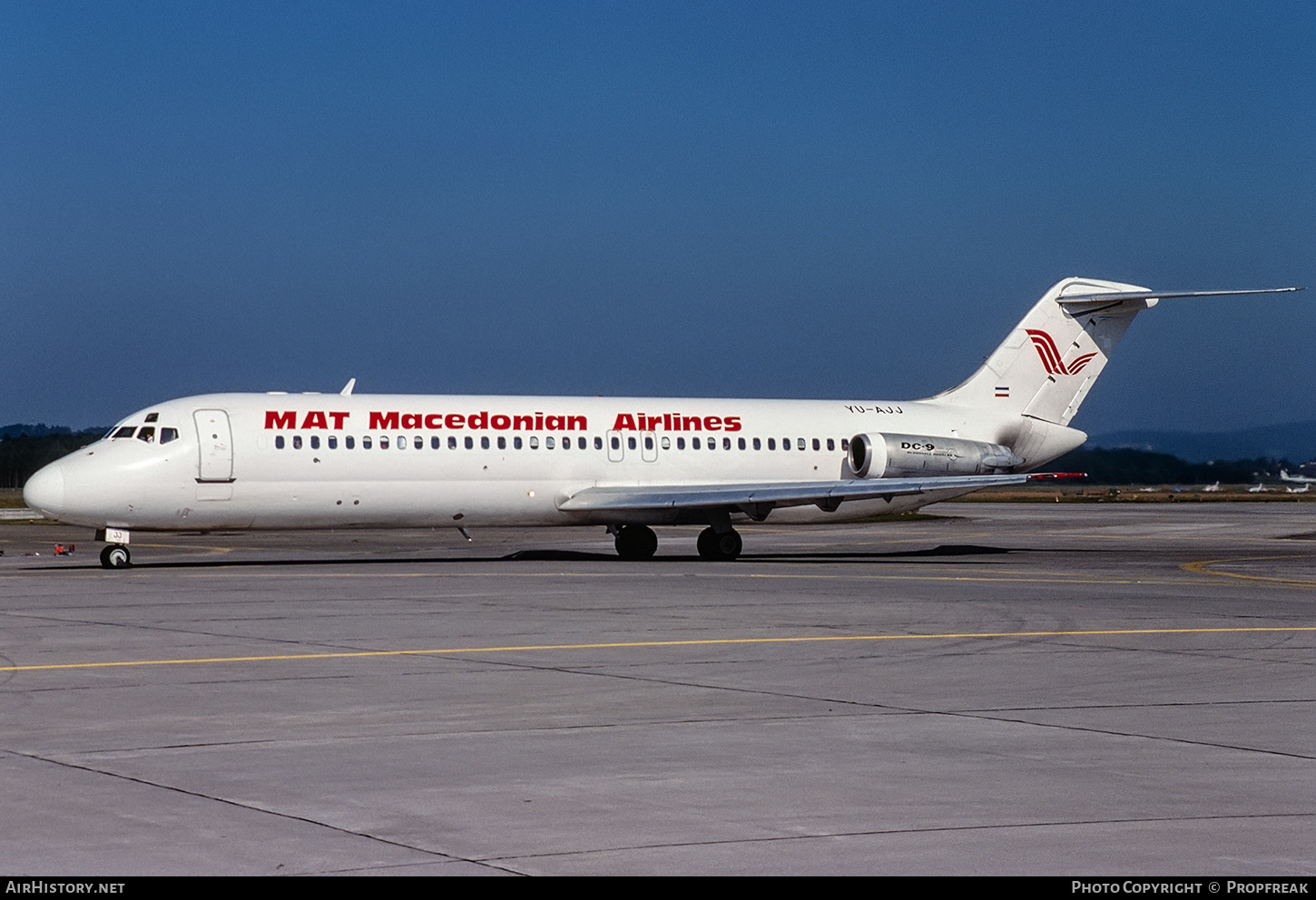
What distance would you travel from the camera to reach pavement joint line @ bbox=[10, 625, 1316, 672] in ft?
49.9

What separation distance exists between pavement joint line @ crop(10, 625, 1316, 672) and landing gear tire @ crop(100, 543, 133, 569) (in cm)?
1589

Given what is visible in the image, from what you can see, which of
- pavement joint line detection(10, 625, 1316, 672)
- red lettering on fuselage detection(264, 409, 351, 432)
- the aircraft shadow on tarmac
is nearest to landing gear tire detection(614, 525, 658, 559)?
the aircraft shadow on tarmac

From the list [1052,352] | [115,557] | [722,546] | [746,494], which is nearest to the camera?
[115,557]

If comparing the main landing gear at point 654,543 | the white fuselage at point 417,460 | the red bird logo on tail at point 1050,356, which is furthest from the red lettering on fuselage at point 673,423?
the red bird logo on tail at point 1050,356

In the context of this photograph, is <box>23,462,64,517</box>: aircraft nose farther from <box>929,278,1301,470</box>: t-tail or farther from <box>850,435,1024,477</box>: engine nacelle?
<box>929,278,1301,470</box>: t-tail

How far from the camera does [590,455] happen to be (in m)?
34.8

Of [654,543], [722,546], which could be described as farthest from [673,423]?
[722,546]

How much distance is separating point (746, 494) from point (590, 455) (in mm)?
3661

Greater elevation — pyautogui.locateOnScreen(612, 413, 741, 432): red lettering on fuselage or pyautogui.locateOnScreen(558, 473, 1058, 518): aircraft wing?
pyautogui.locateOnScreen(612, 413, 741, 432): red lettering on fuselage

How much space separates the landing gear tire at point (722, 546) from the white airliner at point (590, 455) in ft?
0.12

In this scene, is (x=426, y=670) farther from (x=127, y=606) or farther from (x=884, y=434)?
(x=884, y=434)

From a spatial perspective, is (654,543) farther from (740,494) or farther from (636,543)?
(740,494)

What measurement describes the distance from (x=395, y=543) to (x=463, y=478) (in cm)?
1228

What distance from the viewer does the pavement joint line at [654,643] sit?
599 inches
